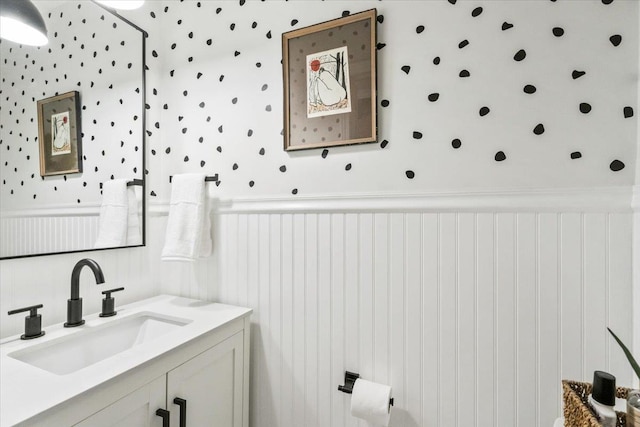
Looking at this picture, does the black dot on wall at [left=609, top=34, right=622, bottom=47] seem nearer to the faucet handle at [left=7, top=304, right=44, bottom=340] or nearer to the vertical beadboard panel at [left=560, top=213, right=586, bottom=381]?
the vertical beadboard panel at [left=560, top=213, right=586, bottom=381]

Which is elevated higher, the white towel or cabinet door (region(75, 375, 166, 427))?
the white towel

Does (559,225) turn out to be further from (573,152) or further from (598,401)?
(598,401)

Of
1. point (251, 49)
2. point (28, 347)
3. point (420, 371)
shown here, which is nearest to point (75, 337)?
point (28, 347)

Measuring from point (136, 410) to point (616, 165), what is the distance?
1435 mm

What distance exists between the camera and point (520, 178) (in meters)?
0.90

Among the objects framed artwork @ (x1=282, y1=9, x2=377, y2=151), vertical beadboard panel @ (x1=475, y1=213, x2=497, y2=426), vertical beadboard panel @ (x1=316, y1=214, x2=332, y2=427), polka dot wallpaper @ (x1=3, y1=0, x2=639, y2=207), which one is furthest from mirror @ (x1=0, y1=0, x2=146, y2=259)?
vertical beadboard panel @ (x1=475, y1=213, x2=497, y2=426)

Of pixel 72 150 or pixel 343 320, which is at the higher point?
pixel 72 150

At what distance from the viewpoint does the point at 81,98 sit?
116 cm

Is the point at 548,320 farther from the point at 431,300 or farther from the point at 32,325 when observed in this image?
the point at 32,325

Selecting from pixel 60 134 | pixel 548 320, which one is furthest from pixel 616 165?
pixel 60 134

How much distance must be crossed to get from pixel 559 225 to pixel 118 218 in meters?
1.60

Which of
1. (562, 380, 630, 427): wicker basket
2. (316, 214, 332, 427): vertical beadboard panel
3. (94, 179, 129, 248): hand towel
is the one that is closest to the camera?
(562, 380, 630, 427): wicker basket

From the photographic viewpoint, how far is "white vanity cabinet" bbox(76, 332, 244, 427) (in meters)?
0.76

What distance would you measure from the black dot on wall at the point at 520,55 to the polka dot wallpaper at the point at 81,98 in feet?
4.96
